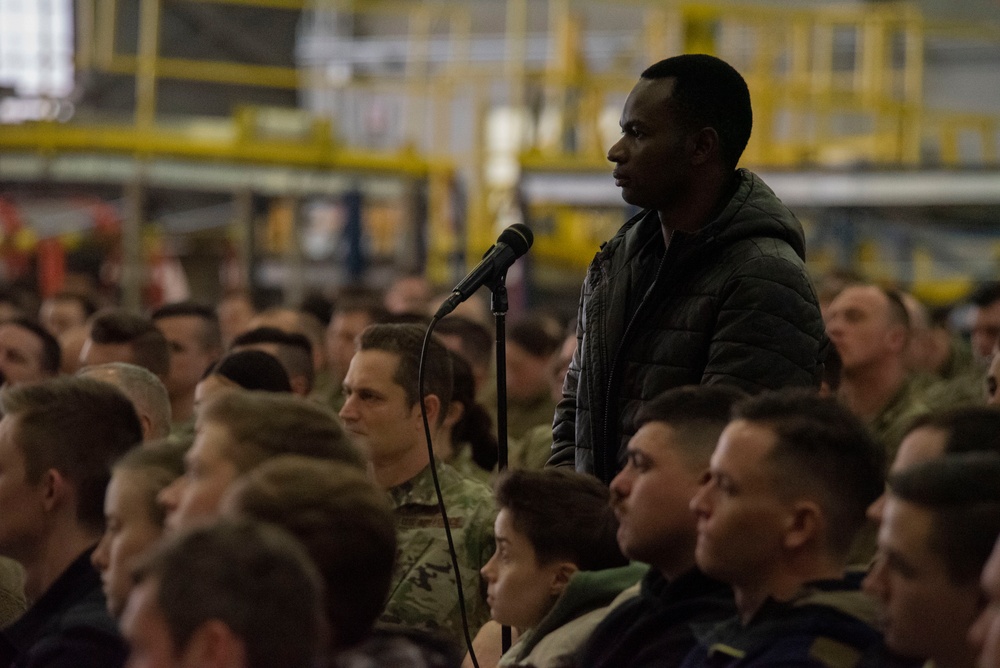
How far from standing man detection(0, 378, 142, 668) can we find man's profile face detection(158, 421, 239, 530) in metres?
0.42

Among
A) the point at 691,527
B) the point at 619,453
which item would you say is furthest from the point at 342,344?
the point at 691,527

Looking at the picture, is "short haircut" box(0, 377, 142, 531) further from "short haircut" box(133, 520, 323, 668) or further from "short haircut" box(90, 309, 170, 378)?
"short haircut" box(90, 309, 170, 378)

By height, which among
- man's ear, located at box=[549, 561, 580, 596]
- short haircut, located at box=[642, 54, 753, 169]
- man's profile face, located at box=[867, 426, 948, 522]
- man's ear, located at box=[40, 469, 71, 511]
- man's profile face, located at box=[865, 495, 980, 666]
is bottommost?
man's ear, located at box=[549, 561, 580, 596]

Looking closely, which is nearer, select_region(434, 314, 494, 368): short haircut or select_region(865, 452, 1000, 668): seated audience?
select_region(865, 452, 1000, 668): seated audience

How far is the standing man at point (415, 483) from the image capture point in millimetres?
4457

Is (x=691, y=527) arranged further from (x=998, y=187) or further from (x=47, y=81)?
(x=47, y=81)

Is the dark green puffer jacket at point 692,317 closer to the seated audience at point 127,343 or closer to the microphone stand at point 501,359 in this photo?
the microphone stand at point 501,359

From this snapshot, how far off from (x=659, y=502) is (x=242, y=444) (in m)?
0.82

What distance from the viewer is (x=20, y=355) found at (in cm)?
696

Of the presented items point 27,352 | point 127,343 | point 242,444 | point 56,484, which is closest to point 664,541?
point 242,444

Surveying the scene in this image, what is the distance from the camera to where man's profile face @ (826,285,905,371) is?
641 cm

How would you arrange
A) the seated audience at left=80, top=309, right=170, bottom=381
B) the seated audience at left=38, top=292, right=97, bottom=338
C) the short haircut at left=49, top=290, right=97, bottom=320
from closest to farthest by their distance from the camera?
the seated audience at left=80, top=309, right=170, bottom=381, the seated audience at left=38, top=292, right=97, bottom=338, the short haircut at left=49, top=290, right=97, bottom=320

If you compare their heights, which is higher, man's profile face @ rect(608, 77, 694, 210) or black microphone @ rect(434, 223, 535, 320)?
man's profile face @ rect(608, 77, 694, 210)

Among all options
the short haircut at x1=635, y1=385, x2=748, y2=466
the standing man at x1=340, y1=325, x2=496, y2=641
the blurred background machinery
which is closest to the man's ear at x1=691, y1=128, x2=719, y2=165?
the short haircut at x1=635, y1=385, x2=748, y2=466
